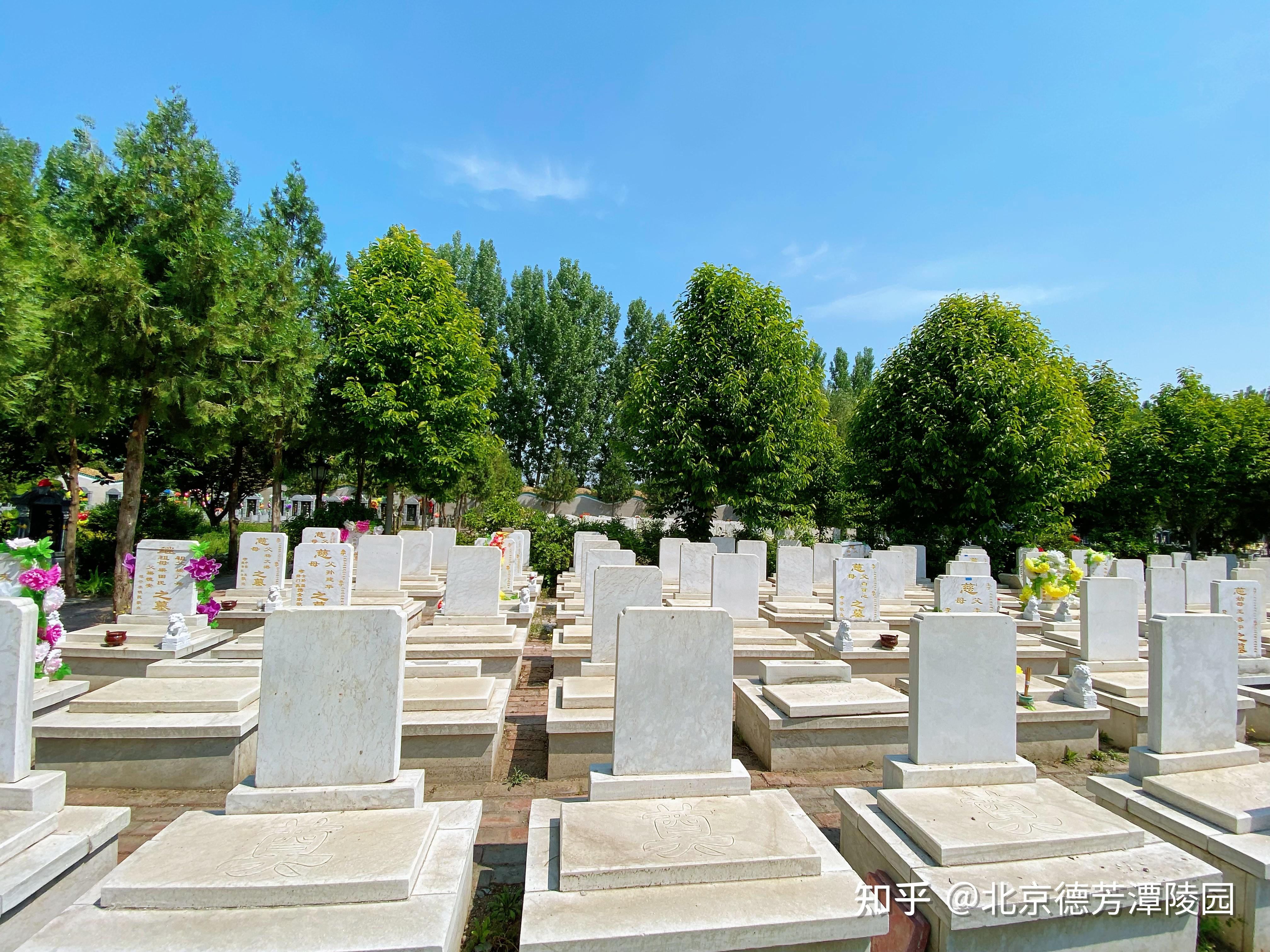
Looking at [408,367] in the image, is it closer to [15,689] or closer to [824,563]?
[824,563]

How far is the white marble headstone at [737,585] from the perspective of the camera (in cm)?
892

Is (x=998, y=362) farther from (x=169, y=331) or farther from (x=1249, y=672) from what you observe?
(x=169, y=331)

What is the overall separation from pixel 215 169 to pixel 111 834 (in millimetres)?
11114

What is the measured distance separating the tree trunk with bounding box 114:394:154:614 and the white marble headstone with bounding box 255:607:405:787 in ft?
29.7

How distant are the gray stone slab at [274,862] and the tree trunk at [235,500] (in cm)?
1637

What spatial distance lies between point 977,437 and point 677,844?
17203 millimetres

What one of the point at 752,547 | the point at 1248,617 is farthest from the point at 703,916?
the point at 752,547

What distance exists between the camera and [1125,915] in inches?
117

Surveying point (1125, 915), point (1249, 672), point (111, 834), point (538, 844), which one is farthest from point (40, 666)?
point (1249, 672)

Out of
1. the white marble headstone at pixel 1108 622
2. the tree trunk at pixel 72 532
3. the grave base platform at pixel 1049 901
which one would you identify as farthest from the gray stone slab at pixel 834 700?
the tree trunk at pixel 72 532

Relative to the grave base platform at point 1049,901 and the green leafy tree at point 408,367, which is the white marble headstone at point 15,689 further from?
the green leafy tree at point 408,367

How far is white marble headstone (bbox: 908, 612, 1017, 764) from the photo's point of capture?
385 centimetres

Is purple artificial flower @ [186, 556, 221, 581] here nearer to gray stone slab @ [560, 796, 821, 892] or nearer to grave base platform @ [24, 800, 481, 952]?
grave base platform @ [24, 800, 481, 952]

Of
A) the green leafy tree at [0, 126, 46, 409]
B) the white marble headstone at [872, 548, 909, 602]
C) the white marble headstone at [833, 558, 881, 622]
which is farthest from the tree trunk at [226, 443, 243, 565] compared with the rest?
the white marble headstone at [872, 548, 909, 602]
